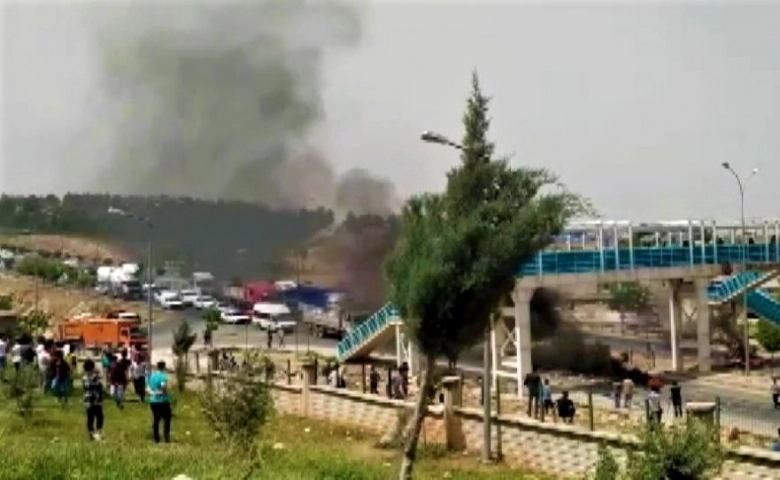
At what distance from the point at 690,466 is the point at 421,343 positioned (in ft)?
13.0

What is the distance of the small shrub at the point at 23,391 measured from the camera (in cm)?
2095

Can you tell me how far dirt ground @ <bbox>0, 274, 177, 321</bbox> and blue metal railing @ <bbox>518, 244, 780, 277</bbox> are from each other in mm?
45928

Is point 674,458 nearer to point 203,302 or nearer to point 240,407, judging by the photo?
point 240,407

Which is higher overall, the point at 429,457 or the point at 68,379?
the point at 68,379

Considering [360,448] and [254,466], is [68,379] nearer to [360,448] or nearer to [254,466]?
[360,448]

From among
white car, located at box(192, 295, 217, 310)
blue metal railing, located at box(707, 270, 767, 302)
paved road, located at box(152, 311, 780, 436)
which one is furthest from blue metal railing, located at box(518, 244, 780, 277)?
white car, located at box(192, 295, 217, 310)

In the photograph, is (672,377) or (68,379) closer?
(68,379)

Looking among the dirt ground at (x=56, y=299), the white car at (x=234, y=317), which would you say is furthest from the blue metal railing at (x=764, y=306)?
the dirt ground at (x=56, y=299)

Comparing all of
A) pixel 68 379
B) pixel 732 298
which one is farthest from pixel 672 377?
pixel 68 379

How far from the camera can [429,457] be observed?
2098 centimetres

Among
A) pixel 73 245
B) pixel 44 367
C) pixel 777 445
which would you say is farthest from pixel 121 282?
pixel 777 445

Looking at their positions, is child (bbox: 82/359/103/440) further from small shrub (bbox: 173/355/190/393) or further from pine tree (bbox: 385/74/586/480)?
small shrub (bbox: 173/355/190/393)

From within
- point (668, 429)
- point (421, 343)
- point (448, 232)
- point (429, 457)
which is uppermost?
point (448, 232)

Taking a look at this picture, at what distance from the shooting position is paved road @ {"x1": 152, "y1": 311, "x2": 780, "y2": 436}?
20.3m
